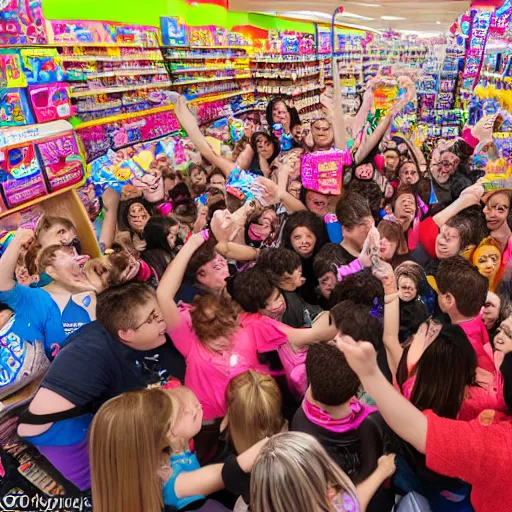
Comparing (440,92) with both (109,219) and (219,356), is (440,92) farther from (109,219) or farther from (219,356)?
(219,356)

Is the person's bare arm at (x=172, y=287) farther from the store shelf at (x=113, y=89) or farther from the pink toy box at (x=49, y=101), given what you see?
the store shelf at (x=113, y=89)

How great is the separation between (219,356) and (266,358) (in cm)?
28

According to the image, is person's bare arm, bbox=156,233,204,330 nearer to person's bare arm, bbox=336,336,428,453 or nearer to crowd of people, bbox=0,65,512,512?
crowd of people, bbox=0,65,512,512

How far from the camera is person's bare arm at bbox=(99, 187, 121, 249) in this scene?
10.2 feet

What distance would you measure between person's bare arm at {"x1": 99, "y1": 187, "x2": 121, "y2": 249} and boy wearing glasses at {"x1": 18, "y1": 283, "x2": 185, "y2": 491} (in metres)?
1.36

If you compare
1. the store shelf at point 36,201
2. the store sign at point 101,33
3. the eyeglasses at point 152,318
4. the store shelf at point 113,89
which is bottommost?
the eyeglasses at point 152,318

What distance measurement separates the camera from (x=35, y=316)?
207 cm

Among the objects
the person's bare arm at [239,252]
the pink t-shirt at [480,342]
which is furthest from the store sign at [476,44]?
the pink t-shirt at [480,342]

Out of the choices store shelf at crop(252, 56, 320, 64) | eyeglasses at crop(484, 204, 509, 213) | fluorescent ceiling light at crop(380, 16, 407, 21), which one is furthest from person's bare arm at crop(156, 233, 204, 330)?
store shelf at crop(252, 56, 320, 64)

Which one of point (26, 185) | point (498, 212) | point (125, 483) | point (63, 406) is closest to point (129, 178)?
point (26, 185)

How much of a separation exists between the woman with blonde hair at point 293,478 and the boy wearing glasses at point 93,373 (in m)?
0.79

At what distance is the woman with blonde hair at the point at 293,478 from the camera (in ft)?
3.48

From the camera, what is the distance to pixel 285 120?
4.32 m

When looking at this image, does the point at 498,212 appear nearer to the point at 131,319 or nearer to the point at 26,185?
the point at 131,319
